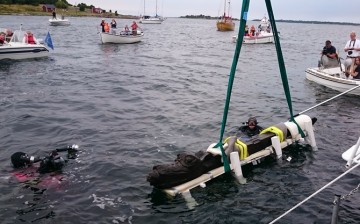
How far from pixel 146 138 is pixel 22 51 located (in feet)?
68.1

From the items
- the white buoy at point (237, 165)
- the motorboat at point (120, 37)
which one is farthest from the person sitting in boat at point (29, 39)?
the white buoy at point (237, 165)

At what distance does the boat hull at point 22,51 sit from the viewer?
2944cm

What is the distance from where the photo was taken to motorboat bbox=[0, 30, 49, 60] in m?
29.5

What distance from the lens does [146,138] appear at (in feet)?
46.6

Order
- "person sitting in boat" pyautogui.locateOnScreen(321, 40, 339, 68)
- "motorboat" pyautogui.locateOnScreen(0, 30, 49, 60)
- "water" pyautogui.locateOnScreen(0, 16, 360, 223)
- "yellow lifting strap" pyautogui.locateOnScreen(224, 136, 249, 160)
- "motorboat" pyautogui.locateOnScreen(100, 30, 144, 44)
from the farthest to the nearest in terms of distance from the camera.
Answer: "motorboat" pyautogui.locateOnScreen(100, 30, 144, 44) < "motorboat" pyautogui.locateOnScreen(0, 30, 49, 60) < "person sitting in boat" pyautogui.locateOnScreen(321, 40, 339, 68) < "yellow lifting strap" pyautogui.locateOnScreen(224, 136, 249, 160) < "water" pyautogui.locateOnScreen(0, 16, 360, 223)

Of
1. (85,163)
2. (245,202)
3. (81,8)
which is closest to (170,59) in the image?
(85,163)

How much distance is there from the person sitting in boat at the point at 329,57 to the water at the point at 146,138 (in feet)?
5.17

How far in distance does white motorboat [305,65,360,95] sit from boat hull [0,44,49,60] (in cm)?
2184

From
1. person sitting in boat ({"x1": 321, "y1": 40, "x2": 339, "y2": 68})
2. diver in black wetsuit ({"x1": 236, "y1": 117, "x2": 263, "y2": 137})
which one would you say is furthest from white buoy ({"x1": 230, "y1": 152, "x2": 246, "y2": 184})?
person sitting in boat ({"x1": 321, "y1": 40, "x2": 339, "y2": 68})

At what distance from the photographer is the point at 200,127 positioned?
15.8m

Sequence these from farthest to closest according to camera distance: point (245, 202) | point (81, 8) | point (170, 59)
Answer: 1. point (81, 8)
2. point (170, 59)
3. point (245, 202)

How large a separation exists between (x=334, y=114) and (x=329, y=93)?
15.9 feet

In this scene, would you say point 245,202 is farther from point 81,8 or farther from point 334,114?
point 81,8

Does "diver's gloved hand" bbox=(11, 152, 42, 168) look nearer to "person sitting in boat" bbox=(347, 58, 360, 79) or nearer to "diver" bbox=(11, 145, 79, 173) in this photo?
"diver" bbox=(11, 145, 79, 173)
